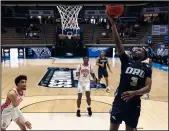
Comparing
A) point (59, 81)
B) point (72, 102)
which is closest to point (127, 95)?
point (72, 102)

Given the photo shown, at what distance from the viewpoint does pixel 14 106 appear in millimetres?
4859

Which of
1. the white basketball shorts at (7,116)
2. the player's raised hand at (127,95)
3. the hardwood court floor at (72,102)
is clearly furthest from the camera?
the hardwood court floor at (72,102)

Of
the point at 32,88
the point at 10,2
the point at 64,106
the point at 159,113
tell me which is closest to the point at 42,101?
the point at 64,106

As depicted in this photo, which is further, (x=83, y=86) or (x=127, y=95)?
(x=83, y=86)

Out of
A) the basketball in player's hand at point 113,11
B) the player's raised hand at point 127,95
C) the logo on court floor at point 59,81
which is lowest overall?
the logo on court floor at point 59,81

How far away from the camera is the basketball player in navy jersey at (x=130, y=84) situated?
376 cm

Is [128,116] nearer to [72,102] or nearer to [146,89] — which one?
[146,89]

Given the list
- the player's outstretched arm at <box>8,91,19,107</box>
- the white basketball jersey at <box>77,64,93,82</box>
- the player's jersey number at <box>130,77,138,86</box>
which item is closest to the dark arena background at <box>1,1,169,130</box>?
the white basketball jersey at <box>77,64,93,82</box>

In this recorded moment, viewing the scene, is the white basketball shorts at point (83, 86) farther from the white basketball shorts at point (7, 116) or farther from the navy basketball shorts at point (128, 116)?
the navy basketball shorts at point (128, 116)

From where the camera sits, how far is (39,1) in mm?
2445

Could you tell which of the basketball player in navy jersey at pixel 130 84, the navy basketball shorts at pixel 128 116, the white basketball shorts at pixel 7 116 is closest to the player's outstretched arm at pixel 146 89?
the basketball player in navy jersey at pixel 130 84

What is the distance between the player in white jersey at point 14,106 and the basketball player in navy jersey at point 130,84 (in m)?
1.66

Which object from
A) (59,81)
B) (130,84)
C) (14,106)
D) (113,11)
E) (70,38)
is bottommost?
(59,81)

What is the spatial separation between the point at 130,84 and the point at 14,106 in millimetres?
2082
